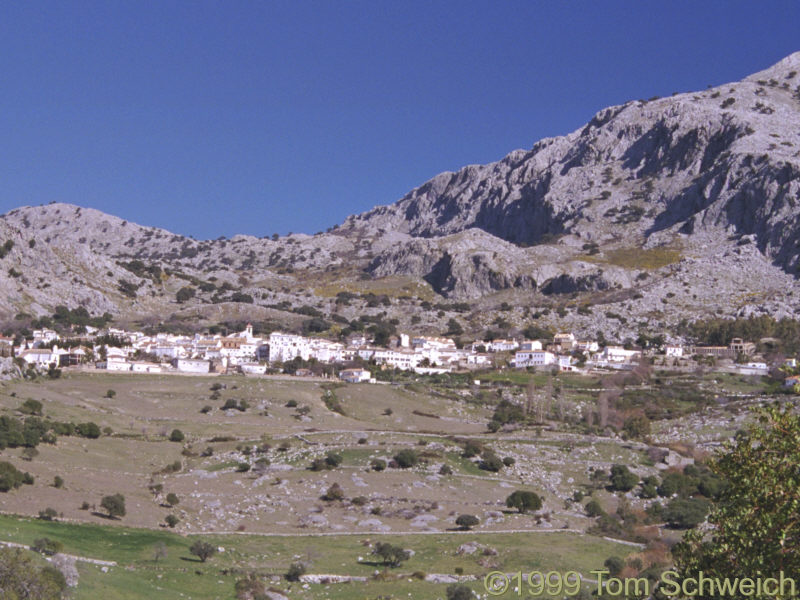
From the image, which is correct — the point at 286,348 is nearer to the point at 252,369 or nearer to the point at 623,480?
the point at 252,369

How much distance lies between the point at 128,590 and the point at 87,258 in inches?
6629

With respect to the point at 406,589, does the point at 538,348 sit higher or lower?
higher

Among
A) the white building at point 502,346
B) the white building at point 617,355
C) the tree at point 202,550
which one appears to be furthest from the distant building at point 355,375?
the tree at point 202,550

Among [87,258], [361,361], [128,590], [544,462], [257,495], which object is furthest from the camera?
[87,258]

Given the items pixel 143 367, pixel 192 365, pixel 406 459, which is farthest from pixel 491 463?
pixel 192 365

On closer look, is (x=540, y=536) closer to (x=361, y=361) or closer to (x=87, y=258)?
(x=361, y=361)

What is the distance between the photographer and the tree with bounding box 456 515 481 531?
57.9m

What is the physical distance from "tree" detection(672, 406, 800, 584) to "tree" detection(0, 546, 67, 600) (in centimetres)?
2183

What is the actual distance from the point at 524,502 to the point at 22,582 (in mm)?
38939

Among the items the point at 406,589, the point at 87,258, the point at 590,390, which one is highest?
the point at 87,258

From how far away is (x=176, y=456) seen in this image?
74.5m

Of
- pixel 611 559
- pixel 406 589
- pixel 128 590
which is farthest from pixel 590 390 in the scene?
pixel 128 590

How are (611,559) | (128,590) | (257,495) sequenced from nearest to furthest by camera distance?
(128,590) < (611,559) < (257,495)

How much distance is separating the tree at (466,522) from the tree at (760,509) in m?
37.1
